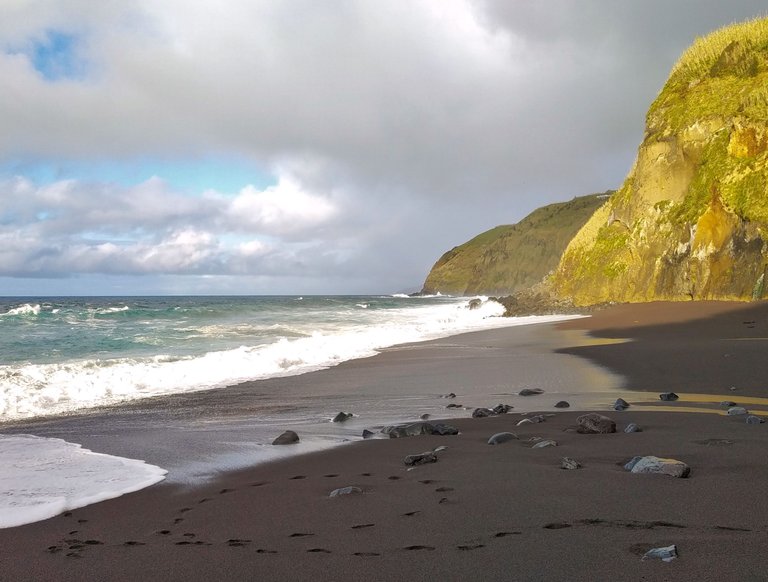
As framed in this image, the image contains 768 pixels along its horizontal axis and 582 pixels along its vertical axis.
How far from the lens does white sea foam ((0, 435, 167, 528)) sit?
4909 mm

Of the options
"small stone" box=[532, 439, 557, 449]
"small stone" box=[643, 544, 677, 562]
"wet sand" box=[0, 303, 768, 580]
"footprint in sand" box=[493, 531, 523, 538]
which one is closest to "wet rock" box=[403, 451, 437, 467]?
"wet sand" box=[0, 303, 768, 580]

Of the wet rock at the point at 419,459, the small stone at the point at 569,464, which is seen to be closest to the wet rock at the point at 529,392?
the wet rock at the point at 419,459

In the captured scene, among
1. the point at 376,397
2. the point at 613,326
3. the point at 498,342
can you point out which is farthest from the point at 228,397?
the point at 613,326

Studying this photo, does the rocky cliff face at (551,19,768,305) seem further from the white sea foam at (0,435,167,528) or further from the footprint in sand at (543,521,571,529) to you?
the white sea foam at (0,435,167,528)

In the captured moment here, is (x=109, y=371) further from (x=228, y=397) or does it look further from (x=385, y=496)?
(x=385, y=496)

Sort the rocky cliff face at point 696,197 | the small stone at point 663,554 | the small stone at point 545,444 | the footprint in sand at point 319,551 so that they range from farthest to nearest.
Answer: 1. the rocky cliff face at point 696,197
2. the small stone at point 545,444
3. the footprint in sand at point 319,551
4. the small stone at point 663,554

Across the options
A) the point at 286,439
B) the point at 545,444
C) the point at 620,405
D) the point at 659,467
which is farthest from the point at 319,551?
the point at 620,405

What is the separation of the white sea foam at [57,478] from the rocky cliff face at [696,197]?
28.9m

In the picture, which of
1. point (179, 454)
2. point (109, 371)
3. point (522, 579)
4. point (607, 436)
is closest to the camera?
point (522, 579)

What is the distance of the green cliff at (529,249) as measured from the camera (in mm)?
129250

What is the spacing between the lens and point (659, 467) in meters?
4.59

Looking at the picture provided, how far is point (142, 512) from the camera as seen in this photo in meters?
4.73

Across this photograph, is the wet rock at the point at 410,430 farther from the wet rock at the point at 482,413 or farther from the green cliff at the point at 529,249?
the green cliff at the point at 529,249

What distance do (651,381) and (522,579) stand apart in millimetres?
9329
